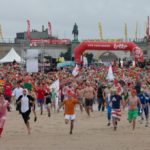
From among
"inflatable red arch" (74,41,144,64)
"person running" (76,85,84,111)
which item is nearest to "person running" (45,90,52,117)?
"person running" (76,85,84,111)

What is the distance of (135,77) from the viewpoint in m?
36.4

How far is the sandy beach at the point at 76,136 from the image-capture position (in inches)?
588

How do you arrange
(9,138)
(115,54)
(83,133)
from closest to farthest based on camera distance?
(9,138), (83,133), (115,54)

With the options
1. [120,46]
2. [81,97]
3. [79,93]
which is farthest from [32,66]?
[120,46]

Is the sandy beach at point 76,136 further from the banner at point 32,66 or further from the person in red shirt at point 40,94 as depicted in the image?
the banner at point 32,66

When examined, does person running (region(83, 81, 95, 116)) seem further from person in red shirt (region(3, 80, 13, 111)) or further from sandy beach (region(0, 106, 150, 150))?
person in red shirt (region(3, 80, 13, 111))

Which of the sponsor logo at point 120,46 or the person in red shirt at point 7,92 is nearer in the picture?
the person in red shirt at point 7,92

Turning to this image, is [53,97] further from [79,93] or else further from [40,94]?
[79,93]

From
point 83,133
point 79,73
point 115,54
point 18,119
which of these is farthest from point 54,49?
point 83,133

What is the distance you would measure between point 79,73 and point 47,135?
23.2 metres

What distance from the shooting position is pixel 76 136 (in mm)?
17188

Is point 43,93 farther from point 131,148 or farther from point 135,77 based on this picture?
point 131,148

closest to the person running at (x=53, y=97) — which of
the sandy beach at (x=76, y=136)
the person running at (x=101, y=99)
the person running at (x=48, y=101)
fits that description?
the person running at (x=48, y=101)

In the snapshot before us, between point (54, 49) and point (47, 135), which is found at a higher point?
point (54, 49)
